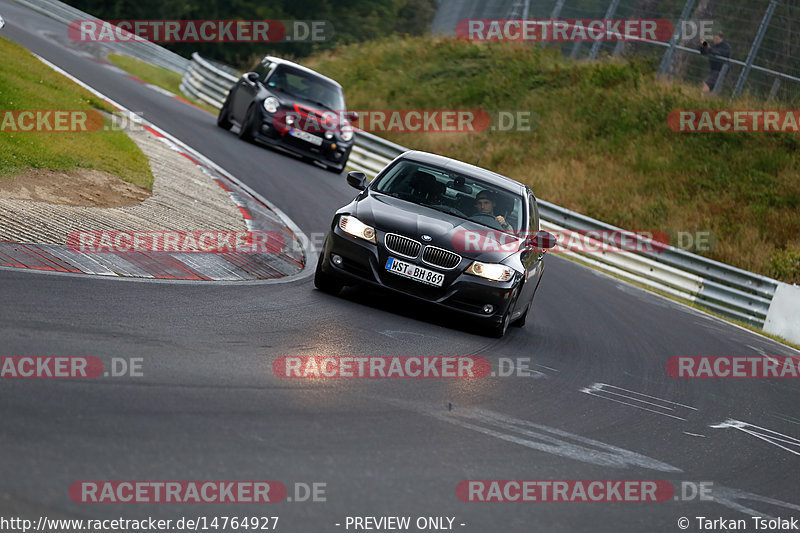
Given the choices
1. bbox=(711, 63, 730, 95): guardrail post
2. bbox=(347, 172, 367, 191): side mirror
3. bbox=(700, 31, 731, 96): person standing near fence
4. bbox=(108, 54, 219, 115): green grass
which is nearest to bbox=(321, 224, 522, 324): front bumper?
bbox=(347, 172, 367, 191): side mirror

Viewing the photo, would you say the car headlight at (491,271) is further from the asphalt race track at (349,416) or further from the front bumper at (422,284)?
the asphalt race track at (349,416)

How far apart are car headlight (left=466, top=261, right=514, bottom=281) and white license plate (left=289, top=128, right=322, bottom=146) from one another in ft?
40.8

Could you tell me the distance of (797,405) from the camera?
11.5m

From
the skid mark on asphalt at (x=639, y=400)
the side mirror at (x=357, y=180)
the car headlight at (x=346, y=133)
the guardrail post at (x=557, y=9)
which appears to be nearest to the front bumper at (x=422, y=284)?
the side mirror at (x=357, y=180)

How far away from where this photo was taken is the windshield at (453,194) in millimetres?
10977

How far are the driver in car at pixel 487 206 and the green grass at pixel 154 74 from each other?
857 inches

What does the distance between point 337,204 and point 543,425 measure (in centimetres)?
1107

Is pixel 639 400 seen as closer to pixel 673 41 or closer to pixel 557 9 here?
pixel 673 41

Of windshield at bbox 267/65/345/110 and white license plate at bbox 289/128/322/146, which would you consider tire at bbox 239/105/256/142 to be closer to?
windshield at bbox 267/65/345/110

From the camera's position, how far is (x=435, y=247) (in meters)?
10.0

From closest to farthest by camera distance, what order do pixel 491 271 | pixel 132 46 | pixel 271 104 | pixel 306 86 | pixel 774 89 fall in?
pixel 491 271 → pixel 271 104 → pixel 306 86 → pixel 774 89 → pixel 132 46

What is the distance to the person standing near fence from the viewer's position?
29094 millimetres

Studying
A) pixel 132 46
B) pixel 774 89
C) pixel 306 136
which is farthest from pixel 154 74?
pixel 774 89

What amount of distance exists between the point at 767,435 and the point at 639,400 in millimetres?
1089
